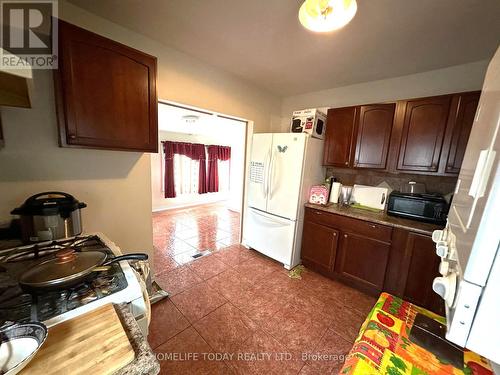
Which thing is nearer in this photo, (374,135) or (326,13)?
(326,13)

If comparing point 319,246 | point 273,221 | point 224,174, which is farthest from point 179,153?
point 319,246

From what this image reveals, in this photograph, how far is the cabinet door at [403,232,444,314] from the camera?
5.53 ft

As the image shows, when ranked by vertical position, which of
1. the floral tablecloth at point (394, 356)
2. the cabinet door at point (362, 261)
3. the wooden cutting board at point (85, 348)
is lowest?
the cabinet door at point (362, 261)

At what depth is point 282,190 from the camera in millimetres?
2428

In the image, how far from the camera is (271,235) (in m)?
2.61

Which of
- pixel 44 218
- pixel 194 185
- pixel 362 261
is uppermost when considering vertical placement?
pixel 44 218

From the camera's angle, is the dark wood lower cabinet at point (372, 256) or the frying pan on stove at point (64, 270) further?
the dark wood lower cabinet at point (372, 256)

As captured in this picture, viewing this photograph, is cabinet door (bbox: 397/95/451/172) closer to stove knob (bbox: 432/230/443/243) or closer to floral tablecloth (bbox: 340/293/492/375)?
stove knob (bbox: 432/230/443/243)

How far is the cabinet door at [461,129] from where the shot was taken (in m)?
1.66

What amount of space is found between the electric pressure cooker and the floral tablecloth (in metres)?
1.62

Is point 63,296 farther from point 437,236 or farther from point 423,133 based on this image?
point 423,133

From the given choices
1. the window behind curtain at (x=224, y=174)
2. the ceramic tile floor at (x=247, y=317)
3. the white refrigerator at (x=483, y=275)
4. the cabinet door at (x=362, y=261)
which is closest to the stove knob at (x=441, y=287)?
the white refrigerator at (x=483, y=275)

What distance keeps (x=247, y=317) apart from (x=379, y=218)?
1626 mm

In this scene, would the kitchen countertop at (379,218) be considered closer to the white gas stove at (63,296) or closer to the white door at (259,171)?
the white door at (259,171)
